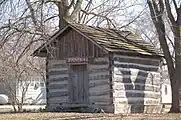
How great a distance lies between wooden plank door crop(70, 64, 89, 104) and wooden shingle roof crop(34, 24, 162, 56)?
1688 mm

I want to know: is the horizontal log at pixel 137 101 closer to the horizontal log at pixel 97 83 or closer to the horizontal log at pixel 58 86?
the horizontal log at pixel 97 83

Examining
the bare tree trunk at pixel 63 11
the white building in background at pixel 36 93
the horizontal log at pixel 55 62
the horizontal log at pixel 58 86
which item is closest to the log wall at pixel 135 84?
the horizontal log at pixel 58 86

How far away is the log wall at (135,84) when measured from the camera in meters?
24.0

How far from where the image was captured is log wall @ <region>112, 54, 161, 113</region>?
24.0 m

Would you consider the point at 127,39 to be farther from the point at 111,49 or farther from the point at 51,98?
the point at 51,98

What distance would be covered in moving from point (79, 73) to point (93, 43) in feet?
6.08

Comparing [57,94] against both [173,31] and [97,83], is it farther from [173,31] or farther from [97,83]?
[173,31]

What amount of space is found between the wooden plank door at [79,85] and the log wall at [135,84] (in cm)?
176

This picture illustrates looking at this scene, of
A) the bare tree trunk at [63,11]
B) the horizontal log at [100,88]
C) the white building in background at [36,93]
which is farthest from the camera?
the white building in background at [36,93]

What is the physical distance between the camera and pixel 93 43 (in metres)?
24.2

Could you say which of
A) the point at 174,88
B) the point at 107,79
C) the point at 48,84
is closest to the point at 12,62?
the point at 48,84

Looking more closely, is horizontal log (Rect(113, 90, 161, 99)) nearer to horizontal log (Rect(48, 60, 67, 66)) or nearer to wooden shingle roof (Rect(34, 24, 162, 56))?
Result: wooden shingle roof (Rect(34, 24, 162, 56))

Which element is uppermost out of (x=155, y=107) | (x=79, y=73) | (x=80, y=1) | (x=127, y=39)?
(x=80, y=1)

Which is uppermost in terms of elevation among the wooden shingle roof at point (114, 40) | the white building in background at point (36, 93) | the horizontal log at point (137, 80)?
the wooden shingle roof at point (114, 40)
